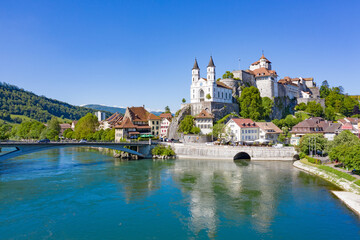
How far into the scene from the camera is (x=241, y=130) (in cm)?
6831

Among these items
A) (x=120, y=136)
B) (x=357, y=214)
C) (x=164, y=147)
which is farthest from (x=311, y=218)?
(x=120, y=136)

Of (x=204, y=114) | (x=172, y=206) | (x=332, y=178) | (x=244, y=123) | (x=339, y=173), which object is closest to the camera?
(x=172, y=206)

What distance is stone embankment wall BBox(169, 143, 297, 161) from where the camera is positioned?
54.9 metres

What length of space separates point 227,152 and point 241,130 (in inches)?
500

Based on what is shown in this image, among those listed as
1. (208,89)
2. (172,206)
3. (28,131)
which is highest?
(208,89)

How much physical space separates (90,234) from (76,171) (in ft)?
84.0

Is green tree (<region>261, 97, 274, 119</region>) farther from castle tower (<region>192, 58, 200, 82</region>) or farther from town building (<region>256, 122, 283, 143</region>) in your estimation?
castle tower (<region>192, 58, 200, 82</region>)

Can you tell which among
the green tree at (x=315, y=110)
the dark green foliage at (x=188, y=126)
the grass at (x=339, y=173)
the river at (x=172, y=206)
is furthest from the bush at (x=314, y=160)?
the green tree at (x=315, y=110)

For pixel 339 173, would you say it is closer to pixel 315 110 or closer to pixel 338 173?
pixel 338 173

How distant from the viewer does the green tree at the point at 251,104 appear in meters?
81.9

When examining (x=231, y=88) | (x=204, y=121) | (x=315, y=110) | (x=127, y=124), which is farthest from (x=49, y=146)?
(x=315, y=110)

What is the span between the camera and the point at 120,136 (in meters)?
75.4

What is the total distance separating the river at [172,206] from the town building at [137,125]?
32.7 m

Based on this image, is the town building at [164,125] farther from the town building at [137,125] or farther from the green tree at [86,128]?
the green tree at [86,128]
